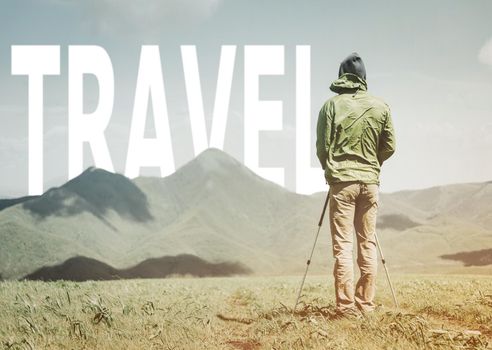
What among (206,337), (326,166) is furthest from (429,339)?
(326,166)

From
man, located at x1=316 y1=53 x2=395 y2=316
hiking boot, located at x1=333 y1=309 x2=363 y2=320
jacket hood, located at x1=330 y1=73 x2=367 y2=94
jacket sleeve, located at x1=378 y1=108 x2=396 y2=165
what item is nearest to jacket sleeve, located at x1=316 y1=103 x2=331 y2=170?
man, located at x1=316 y1=53 x2=395 y2=316

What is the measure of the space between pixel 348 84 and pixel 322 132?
39.2 inches

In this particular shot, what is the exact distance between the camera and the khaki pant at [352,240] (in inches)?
311

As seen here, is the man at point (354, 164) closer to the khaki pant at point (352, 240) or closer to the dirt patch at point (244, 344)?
the khaki pant at point (352, 240)

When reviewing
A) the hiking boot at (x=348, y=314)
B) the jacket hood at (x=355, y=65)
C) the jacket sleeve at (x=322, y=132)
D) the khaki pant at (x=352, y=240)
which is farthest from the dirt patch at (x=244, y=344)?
the jacket hood at (x=355, y=65)

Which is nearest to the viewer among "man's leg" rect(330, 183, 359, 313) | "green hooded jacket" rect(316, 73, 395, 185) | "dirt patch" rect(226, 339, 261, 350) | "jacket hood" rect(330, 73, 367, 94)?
"dirt patch" rect(226, 339, 261, 350)

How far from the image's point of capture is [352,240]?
27.0 feet

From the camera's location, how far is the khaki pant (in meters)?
7.91

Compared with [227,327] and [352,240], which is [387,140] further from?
[227,327]

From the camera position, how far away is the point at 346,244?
8.06 meters

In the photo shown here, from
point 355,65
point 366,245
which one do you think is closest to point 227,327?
point 366,245

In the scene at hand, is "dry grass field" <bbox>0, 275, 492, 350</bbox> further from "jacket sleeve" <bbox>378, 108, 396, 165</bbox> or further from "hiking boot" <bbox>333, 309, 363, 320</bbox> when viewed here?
"jacket sleeve" <bbox>378, 108, 396, 165</bbox>

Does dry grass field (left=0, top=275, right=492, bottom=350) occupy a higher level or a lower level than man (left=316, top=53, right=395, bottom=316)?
lower

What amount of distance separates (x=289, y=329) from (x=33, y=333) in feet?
12.1
